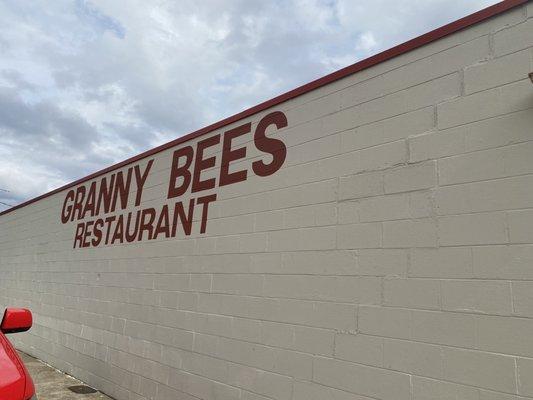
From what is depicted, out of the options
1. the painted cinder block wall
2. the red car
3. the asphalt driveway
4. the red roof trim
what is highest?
the red roof trim

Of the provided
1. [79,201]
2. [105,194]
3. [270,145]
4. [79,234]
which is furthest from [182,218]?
[79,201]

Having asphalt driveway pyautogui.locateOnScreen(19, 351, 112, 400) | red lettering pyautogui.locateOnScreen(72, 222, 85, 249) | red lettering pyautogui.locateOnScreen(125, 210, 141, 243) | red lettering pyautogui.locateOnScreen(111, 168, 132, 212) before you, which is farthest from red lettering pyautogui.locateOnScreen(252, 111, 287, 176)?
red lettering pyautogui.locateOnScreen(72, 222, 85, 249)

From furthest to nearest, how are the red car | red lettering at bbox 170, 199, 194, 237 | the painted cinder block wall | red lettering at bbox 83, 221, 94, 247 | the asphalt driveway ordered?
1. red lettering at bbox 83, 221, 94, 247
2. the asphalt driveway
3. red lettering at bbox 170, 199, 194, 237
4. the painted cinder block wall
5. the red car

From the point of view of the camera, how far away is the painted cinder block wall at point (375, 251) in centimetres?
299

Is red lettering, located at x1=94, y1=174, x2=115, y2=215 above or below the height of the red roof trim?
below

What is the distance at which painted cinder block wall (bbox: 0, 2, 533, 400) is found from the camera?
299 centimetres

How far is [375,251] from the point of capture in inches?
142

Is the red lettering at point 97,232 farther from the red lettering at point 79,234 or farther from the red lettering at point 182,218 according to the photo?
the red lettering at point 182,218

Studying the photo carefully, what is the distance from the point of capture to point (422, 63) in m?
3.64

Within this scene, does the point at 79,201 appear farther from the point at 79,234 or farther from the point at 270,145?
the point at 270,145

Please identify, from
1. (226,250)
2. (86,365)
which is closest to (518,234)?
(226,250)

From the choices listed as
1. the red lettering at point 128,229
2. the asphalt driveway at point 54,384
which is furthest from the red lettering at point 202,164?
the asphalt driveway at point 54,384

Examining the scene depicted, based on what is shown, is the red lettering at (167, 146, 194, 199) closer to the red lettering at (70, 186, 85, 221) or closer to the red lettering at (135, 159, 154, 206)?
the red lettering at (135, 159, 154, 206)

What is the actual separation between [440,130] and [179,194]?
3.48 meters
